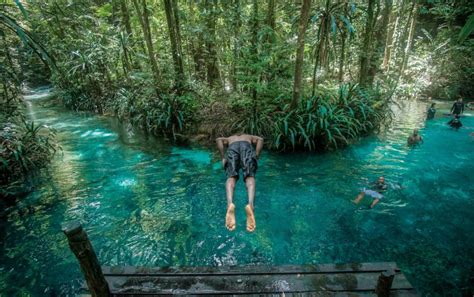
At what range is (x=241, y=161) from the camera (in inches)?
170

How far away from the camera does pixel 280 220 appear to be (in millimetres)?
5316

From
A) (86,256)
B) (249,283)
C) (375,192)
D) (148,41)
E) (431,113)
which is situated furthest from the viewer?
(431,113)

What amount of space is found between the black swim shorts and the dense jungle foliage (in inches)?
117

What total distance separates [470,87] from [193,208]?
62.7 feet

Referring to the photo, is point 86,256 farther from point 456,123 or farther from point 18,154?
point 456,123

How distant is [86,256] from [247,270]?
180 centimetres

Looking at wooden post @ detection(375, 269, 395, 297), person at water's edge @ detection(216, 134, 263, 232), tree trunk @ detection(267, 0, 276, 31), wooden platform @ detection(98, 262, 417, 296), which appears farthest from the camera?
tree trunk @ detection(267, 0, 276, 31)

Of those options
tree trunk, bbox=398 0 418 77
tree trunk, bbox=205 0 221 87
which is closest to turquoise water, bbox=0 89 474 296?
tree trunk, bbox=205 0 221 87

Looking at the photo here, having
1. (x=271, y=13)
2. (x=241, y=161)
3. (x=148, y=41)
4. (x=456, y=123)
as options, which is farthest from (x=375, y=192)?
(x=456, y=123)

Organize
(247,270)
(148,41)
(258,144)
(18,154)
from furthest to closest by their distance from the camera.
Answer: (148,41) → (18,154) → (258,144) → (247,270)

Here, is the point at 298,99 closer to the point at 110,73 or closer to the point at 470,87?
the point at 110,73

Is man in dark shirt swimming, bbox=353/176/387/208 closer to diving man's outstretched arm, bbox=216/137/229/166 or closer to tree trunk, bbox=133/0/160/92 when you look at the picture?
diving man's outstretched arm, bbox=216/137/229/166

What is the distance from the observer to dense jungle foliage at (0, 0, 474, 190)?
25.4ft

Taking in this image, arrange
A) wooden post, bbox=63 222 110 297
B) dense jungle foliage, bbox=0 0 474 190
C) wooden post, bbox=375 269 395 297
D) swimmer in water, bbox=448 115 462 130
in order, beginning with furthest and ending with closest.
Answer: swimmer in water, bbox=448 115 462 130 < dense jungle foliage, bbox=0 0 474 190 < wooden post, bbox=375 269 395 297 < wooden post, bbox=63 222 110 297
